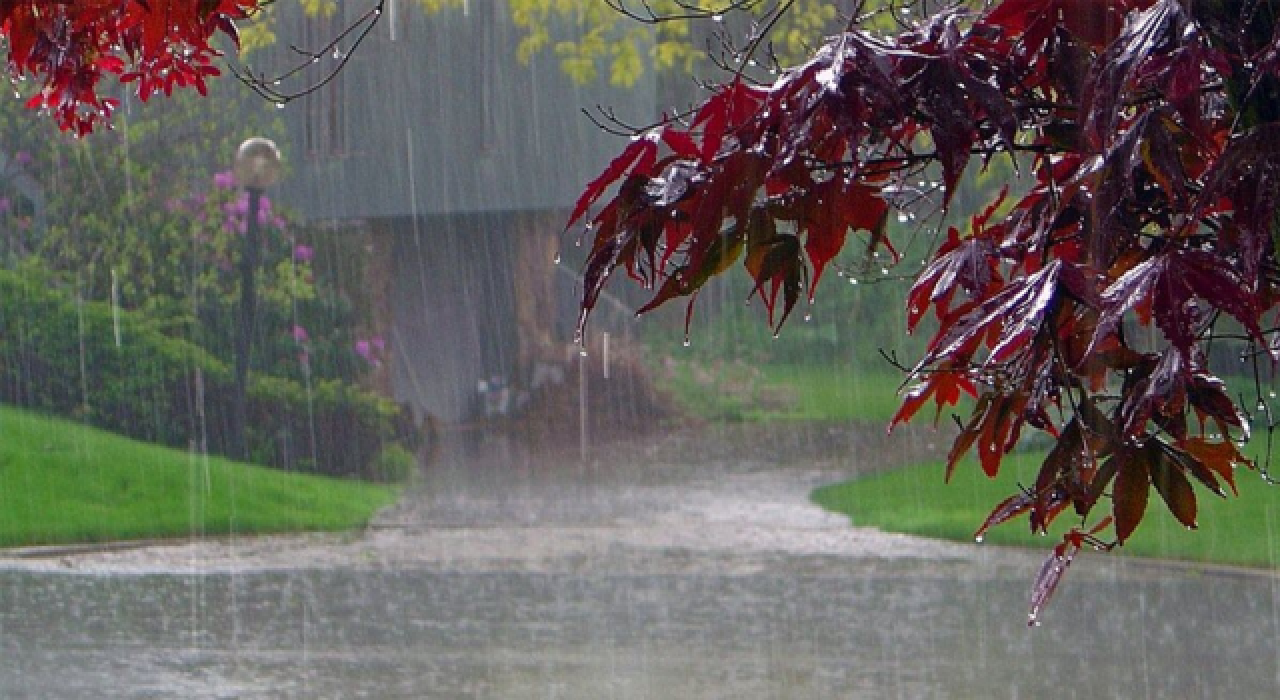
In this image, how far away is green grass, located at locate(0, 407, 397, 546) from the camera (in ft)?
42.6

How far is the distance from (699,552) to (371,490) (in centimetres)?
433

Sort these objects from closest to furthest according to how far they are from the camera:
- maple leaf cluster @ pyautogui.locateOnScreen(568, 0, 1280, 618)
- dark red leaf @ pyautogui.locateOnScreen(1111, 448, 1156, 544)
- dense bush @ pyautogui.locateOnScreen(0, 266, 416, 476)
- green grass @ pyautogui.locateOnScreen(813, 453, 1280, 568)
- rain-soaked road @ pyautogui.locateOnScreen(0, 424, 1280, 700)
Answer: maple leaf cluster @ pyautogui.locateOnScreen(568, 0, 1280, 618) → dark red leaf @ pyautogui.locateOnScreen(1111, 448, 1156, 544) → rain-soaked road @ pyautogui.locateOnScreen(0, 424, 1280, 700) → green grass @ pyautogui.locateOnScreen(813, 453, 1280, 568) → dense bush @ pyautogui.locateOnScreen(0, 266, 416, 476)

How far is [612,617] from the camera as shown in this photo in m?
9.51

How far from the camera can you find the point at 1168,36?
1981mm

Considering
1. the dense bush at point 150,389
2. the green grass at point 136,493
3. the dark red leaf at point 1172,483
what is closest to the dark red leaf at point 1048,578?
the dark red leaf at point 1172,483

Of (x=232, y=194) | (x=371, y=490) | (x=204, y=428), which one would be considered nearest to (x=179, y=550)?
(x=371, y=490)

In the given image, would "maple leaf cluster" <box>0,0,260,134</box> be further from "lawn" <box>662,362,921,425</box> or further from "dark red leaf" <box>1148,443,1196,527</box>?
"lawn" <box>662,362,921,425</box>

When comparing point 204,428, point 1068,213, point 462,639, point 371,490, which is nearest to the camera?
point 1068,213

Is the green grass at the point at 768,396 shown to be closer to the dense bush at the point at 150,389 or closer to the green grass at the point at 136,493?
the dense bush at the point at 150,389

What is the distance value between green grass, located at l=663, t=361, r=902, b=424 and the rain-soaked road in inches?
304

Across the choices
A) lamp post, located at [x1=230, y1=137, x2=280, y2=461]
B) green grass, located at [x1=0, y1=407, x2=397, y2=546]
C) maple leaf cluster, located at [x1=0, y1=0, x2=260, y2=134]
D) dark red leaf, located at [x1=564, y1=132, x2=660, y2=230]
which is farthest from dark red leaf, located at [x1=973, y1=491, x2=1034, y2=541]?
lamp post, located at [x1=230, y1=137, x2=280, y2=461]

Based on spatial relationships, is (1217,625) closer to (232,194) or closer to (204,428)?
(204,428)

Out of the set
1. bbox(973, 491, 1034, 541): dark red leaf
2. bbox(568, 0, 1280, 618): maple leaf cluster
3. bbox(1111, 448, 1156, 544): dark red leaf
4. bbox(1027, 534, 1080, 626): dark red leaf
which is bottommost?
bbox(1027, 534, 1080, 626): dark red leaf

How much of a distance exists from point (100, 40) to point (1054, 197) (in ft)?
7.86
